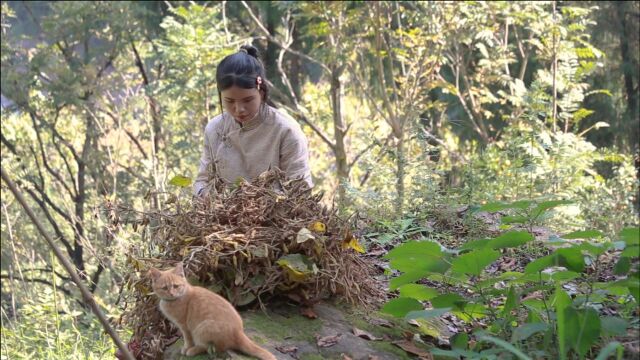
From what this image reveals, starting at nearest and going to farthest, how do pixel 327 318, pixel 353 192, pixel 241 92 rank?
1. pixel 327 318
2. pixel 241 92
3. pixel 353 192

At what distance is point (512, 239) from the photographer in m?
2.48

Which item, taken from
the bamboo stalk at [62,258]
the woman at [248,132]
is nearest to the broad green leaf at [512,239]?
the bamboo stalk at [62,258]

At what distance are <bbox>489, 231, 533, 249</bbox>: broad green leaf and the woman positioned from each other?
1508 millimetres

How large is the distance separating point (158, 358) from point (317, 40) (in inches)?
411

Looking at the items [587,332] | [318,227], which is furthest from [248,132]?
[587,332]

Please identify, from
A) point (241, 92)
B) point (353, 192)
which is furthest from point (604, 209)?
point (241, 92)

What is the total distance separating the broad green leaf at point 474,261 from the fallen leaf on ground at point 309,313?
2.15ft

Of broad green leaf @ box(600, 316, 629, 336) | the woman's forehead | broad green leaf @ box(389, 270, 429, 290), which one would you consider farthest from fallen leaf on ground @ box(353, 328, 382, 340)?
the woman's forehead

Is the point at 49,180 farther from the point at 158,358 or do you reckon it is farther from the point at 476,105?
the point at 158,358

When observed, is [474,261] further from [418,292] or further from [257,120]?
[257,120]

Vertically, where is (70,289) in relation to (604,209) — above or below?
below

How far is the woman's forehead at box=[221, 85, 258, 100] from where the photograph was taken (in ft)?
12.7

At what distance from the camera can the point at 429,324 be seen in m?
3.09

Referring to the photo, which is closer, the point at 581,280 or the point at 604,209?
the point at 581,280
